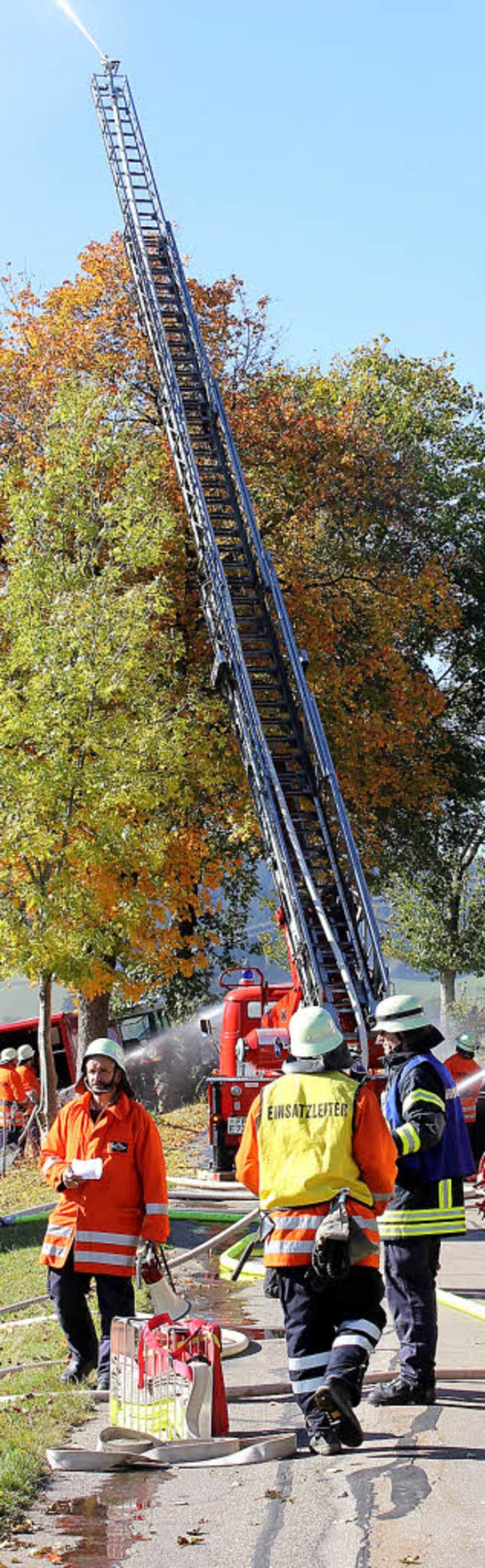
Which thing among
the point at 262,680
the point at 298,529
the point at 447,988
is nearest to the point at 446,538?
the point at 298,529

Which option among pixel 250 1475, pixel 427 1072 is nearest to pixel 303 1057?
pixel 427 1072

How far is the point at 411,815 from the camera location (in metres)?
25.9

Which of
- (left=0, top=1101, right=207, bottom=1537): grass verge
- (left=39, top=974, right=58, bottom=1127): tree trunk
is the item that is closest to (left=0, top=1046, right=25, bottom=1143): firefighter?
(left=39, top=974, right=58, bottom=1127): tree trunk

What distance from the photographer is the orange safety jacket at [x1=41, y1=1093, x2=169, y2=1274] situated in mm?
6297

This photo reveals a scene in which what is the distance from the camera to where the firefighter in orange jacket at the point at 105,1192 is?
630 centimetres

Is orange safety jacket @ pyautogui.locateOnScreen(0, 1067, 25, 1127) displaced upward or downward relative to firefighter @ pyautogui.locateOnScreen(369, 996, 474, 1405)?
upward

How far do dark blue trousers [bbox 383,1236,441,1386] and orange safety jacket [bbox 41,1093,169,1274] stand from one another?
0.98m

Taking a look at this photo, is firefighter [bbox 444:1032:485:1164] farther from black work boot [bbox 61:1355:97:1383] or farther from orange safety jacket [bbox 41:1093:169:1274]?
orange safety jacket [bbox 41:1093:169:1274]

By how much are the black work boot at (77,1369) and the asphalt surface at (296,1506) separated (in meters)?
0.45

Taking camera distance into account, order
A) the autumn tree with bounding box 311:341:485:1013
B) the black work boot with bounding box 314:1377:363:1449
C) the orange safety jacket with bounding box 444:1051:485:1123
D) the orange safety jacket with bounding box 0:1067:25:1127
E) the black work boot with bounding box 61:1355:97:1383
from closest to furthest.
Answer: the black work boot with bounding box 314:1377:363:1449
the black work boot with bounding box 61:1355:97:1383
the orange safety jacket with bounding box 444:1051:485:1123
the orange safety jacket with bounding box 0:1067:25:1127
the autumn tree with bounding box 311:341:485:1013

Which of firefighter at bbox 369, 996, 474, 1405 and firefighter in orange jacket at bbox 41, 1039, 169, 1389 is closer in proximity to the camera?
firefighter at bbox 369, 996, 474, 1405

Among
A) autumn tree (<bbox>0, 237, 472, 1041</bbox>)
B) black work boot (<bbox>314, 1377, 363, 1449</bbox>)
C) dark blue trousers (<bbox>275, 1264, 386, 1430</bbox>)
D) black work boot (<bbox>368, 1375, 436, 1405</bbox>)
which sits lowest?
black work boot (<bbox>368, 1375, 436, 1405</bbox>)

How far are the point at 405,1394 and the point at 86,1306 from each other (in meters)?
1.53

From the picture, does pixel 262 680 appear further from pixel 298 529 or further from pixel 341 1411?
pixel 341 1411
